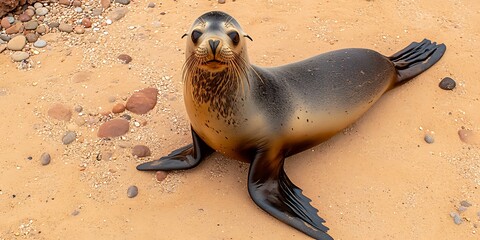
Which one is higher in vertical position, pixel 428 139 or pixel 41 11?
pixel 428 139

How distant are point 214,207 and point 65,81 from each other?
6.07 feet

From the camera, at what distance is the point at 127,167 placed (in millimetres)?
3936

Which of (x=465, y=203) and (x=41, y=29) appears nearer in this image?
(x=465, y=203)

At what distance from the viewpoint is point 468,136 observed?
4.13 metres

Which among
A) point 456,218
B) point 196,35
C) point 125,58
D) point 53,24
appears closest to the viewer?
point 196,35

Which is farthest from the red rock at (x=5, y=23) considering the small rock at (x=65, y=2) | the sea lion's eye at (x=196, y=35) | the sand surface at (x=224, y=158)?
the sea lion's eye at (x=196, y=35)

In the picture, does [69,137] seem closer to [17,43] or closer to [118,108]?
[118,108]

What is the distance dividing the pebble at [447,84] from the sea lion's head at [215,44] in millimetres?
2044

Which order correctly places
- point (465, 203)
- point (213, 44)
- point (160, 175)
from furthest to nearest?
1. point (160, 175)
2. point (465, 203)
3. point (213, 44)

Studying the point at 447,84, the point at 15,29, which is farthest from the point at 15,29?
the point at 447,84

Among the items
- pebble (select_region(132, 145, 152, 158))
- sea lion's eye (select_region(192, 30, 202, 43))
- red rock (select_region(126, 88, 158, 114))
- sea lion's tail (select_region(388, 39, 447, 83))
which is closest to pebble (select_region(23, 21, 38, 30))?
red rock (select_region(126, 88, 158, 114))

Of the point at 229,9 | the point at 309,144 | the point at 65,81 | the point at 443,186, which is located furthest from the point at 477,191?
the point at 65,81

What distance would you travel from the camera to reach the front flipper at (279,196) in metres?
3.49

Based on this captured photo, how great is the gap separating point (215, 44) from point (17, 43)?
8.84 feet
